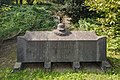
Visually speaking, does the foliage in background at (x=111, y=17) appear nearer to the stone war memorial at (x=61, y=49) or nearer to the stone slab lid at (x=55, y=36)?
the stone slab lid at (x=55, y=36)

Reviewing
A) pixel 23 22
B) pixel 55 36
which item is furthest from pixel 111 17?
pixel 23 22

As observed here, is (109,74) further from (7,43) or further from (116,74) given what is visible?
(7,43)

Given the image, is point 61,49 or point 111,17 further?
point 111,17

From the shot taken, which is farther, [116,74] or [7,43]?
[7,43]

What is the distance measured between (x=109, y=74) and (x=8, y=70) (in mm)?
3012

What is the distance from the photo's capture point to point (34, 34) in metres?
6.89

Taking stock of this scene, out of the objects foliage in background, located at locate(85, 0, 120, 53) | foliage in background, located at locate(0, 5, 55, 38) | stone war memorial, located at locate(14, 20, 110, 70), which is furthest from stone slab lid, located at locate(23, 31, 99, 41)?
foliage in background, located at locate(0, 5, 55, 38)

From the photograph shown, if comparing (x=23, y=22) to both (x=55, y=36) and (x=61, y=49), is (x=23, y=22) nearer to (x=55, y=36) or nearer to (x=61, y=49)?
(x=55, y=36)

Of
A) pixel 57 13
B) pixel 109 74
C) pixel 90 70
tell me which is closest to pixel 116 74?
pixel 109 74

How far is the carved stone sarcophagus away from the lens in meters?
6.49

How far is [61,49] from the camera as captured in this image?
656cm

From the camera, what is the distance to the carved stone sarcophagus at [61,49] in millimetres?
6488

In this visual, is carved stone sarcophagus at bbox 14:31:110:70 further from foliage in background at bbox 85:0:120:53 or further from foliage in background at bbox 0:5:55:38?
foliage in background at bbox 0:5:55:38

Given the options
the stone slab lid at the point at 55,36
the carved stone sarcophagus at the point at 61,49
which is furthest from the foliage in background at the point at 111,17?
the carved stone sarcophagus at the point at 61,49
